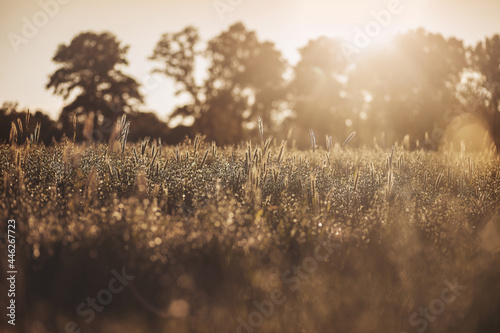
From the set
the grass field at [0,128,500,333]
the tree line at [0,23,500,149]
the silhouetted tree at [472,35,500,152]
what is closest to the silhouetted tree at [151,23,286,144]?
the tree line at [0,23,500,149]

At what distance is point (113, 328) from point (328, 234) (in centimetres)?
191

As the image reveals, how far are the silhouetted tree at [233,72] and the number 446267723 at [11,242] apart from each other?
2421cm

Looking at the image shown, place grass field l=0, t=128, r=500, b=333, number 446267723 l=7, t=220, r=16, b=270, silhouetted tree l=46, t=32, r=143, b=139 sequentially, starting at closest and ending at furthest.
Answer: grass field l=0, t=128, r=500, b=333, number 446267723 l=7, t=220, r=16, b=270, silhouetted tree l=46, t=32, r=143, b=139

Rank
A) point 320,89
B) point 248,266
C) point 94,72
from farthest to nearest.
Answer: point 320,89 → point 94,72 → point 248,266

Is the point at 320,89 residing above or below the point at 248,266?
above

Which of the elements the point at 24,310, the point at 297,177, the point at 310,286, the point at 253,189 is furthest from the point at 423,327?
the point at 297,177

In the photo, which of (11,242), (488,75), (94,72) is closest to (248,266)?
(11,242)

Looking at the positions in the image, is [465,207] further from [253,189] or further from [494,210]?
[253,189]

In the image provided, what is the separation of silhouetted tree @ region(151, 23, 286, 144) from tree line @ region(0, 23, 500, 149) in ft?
0.24

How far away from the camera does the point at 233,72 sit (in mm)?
28766

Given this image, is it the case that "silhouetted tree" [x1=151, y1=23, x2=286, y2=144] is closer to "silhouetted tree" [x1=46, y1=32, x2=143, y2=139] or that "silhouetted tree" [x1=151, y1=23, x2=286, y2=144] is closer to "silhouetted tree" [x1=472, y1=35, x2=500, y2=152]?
"silhouetted tree" [x1=46, y1=32, x2=143, y2=139]

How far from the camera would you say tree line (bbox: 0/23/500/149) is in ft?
82.7

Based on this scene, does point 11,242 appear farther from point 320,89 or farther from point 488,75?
point 488,75

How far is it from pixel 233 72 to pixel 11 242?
1059 inches
